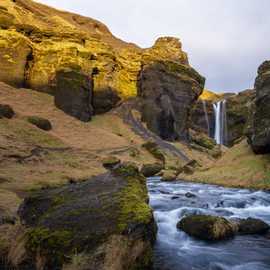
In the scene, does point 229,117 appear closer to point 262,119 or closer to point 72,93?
→ point 72,93

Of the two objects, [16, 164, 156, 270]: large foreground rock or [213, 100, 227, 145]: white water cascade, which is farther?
[213, 100, 227, 145]: white water cascade

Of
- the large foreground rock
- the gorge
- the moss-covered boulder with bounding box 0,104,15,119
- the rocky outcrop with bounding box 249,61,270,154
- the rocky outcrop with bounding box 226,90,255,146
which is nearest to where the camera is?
the large foreground rock

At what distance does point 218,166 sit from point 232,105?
238ft

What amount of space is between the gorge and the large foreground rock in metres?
0.03

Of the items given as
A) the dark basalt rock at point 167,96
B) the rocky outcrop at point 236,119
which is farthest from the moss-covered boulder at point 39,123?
the rocky outcrop at point 236,119

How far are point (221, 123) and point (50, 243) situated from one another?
101571mm

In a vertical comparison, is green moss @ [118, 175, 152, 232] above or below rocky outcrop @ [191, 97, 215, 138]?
below

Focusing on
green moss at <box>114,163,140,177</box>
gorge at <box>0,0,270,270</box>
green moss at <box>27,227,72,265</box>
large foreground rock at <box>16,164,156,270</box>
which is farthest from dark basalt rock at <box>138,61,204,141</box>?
green moss at <box>27,227,72,265</box>

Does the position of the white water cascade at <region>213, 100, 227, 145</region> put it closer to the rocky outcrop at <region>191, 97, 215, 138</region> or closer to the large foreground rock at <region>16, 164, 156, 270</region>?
the rocky outcrop at <region>191, 97, 215, 138</region>

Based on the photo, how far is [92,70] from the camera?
7738 cm

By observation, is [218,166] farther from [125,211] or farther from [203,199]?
[125,211]

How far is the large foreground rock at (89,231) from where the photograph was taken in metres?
9.28

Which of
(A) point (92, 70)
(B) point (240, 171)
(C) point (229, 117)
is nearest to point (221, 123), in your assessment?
(C) point (229, 117)

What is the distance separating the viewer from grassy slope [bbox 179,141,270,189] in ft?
104
